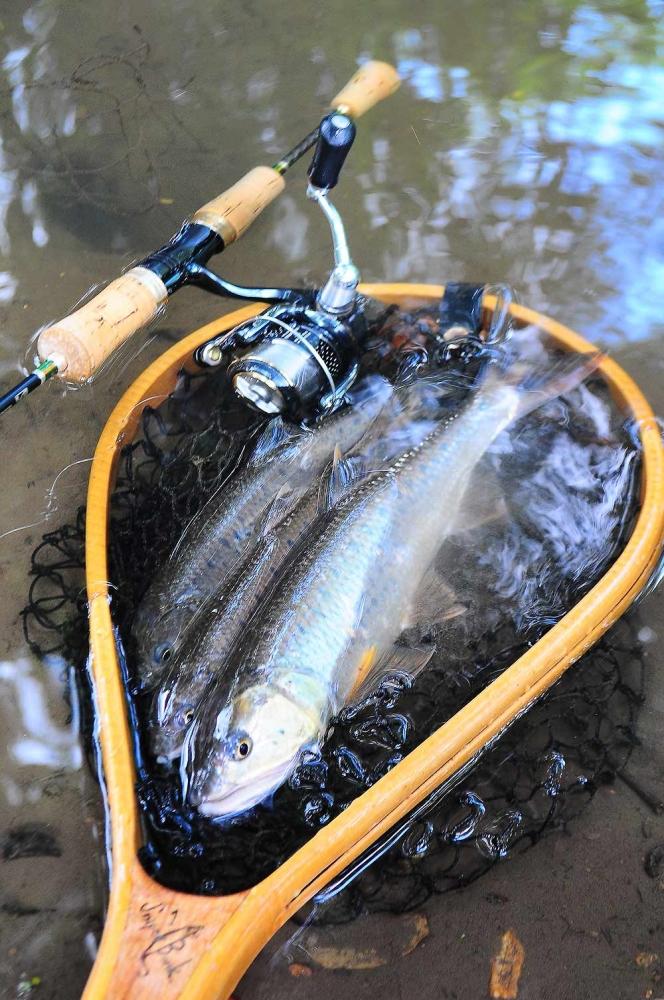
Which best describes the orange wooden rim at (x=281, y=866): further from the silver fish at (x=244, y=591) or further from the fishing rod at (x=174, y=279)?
the fishing rod at (x=174, y=279)

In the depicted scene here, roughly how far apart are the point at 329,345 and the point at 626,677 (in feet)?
5.54

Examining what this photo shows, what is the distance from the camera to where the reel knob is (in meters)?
2.74

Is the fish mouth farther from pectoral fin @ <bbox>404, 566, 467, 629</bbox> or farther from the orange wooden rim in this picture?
pectoral fin @ <bbox>404, 566, 467, 629</bbox>

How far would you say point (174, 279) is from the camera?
2.84 metres

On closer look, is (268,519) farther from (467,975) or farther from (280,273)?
(280,273)

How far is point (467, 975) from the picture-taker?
7.61 feet

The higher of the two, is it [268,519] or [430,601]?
[268,519]

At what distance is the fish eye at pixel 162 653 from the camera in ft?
8.16

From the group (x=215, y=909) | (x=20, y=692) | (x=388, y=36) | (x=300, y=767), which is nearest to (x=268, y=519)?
(x=300, y=767)

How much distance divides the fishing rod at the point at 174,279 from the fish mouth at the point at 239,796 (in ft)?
4.44

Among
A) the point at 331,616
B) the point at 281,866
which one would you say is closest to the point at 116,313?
the point at 331,616

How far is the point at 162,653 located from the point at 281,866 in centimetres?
82

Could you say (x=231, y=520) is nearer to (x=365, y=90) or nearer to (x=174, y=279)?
(x=174, y=279)
